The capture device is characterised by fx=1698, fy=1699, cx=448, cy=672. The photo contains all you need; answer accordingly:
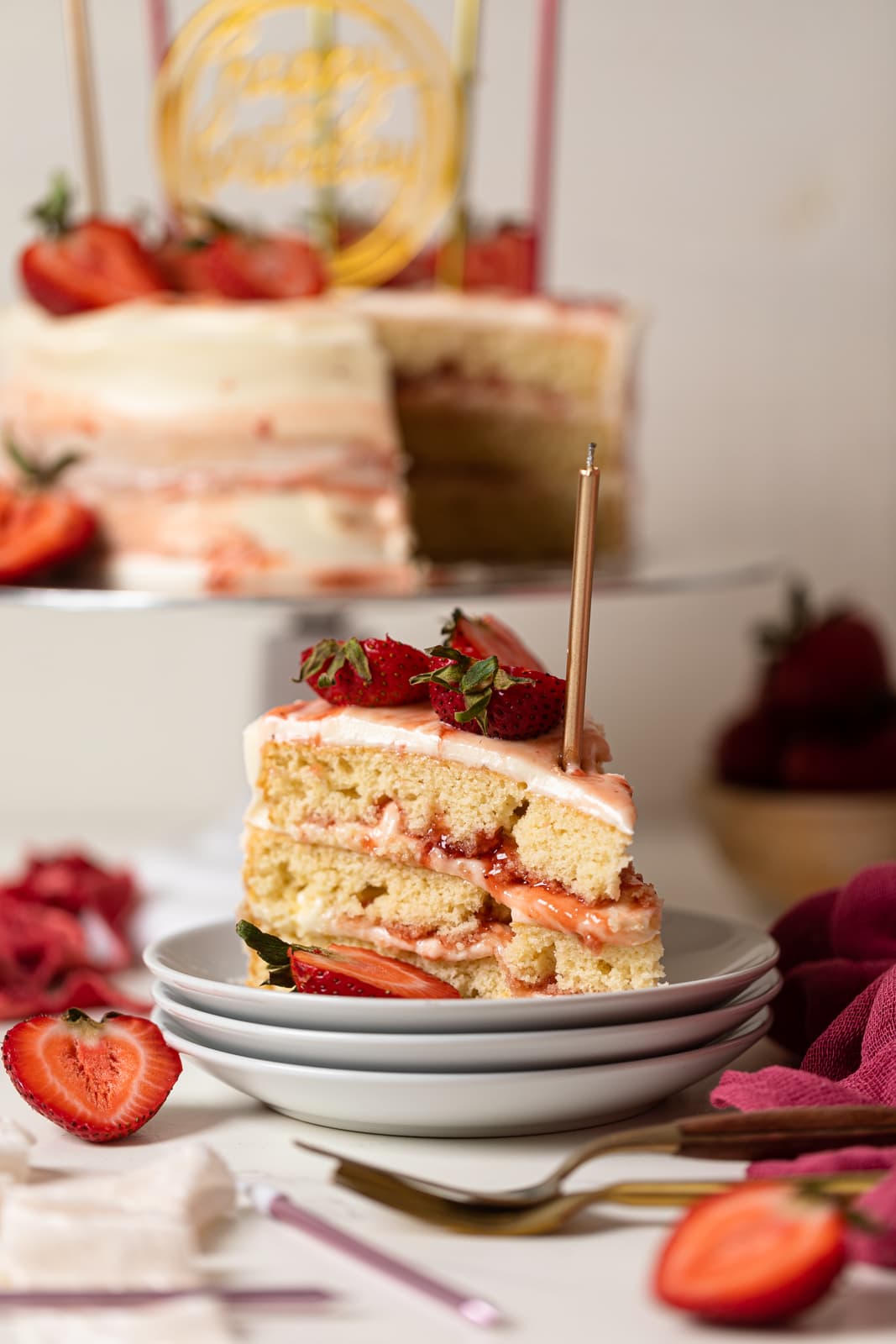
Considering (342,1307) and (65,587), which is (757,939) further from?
(65,587)

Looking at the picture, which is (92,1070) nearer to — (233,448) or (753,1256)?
(753,1256)

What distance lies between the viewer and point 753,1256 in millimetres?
800

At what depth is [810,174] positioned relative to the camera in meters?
2.78

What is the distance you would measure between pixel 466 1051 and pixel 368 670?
0.98 ft

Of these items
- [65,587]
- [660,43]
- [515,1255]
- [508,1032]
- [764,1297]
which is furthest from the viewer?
[660,43]

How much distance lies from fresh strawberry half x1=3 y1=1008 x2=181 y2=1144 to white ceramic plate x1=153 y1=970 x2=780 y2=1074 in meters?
0.06

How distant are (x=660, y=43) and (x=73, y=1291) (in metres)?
2.37

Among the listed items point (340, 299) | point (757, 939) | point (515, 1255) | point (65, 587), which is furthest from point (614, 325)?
point (515, 1255)

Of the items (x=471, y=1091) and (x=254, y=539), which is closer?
(x=471, y=1091)

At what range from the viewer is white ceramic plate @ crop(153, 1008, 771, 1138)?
1020 mm

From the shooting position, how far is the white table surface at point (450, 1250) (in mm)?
830

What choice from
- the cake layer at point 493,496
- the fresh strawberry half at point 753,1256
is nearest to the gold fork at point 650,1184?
the fresh strawberry half at point 753,1256

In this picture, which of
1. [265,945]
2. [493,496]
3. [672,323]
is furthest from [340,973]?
[672,323]

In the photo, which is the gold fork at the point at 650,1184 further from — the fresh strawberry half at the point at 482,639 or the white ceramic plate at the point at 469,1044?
the fresh strawberry half at the point at 482,639
